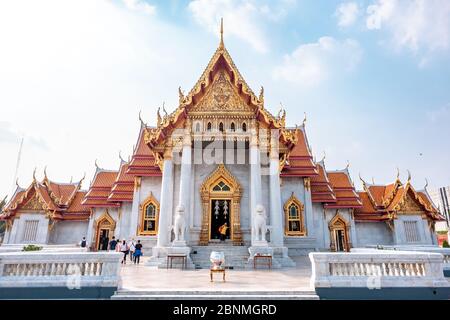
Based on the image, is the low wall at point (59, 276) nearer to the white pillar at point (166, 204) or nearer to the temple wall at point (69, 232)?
the white pillar at point (166, 204)

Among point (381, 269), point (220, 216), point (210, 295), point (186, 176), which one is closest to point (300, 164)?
point (220, 216)

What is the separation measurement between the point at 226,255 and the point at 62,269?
22.2ft

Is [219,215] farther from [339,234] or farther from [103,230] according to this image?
[339,234]

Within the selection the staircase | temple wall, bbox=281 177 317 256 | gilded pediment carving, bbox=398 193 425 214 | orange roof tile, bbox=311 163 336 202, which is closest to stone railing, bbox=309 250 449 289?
the staircase

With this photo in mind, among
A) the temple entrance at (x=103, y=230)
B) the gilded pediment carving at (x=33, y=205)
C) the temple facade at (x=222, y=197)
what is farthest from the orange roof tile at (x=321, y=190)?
the gilded pediment carving at (x=33, y=205)

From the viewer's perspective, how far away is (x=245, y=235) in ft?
44.1

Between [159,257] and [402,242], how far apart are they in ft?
49.8

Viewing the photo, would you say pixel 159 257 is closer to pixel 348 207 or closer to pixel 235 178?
pixel 235 178

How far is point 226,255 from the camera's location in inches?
456

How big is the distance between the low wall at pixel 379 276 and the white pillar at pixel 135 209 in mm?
11742

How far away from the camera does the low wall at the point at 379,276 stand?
18.8ft

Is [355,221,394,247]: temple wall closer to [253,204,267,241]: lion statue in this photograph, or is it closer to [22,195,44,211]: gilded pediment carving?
[253,204,267,241]: lion statue
